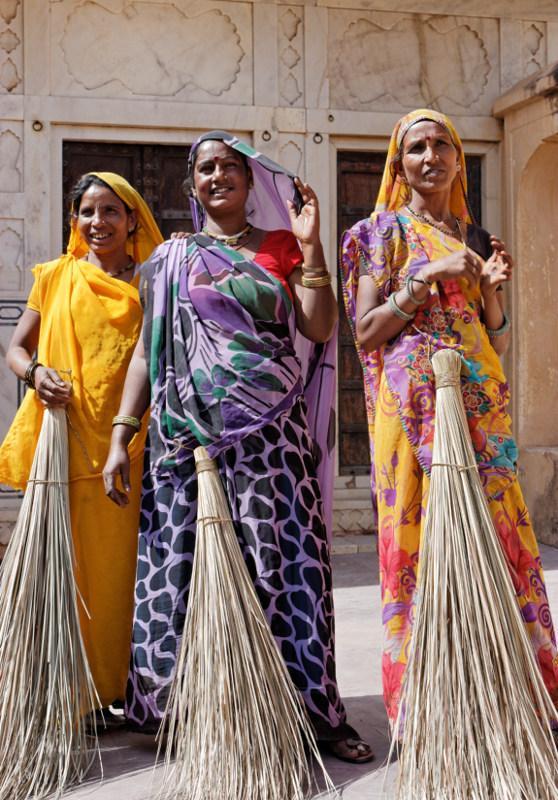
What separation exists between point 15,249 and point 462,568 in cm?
439

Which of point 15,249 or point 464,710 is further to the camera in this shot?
point 15,249

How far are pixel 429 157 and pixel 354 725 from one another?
1.67 m

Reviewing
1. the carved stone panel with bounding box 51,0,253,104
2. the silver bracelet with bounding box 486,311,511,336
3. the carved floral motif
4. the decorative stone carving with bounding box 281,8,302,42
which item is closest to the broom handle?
the silver bracelet with bounding box 486,311,511,336

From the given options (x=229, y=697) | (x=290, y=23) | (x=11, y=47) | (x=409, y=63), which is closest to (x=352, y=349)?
(x=409, y=63)

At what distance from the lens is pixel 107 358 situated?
10.7 ft

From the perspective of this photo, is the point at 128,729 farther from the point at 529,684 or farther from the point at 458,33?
the point at 458,33

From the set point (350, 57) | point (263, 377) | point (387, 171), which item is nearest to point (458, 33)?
point (350, 57)

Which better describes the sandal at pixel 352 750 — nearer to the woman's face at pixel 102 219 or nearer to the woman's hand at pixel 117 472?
the woman's hand at pixel 117 472

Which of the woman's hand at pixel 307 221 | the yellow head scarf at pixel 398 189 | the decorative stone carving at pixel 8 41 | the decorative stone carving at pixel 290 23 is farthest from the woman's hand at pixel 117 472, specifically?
the decorative stone carving at pixel 290 23

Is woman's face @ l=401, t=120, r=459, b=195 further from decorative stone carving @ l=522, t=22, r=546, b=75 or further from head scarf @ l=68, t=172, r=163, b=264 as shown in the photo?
decorative stone carving @ l=522, t=22, r=546, b=75

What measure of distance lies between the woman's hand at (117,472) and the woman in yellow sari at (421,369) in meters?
0.69

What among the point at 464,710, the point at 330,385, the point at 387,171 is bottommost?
the point at 464,710

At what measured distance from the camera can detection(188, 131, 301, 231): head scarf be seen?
2.91 metres

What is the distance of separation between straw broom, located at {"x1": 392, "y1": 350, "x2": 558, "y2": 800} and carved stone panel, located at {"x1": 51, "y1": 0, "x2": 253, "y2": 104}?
14.4ft
